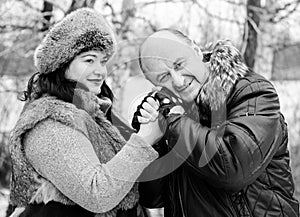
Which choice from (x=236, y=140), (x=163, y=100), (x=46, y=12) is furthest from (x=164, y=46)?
(x=46, y=12)

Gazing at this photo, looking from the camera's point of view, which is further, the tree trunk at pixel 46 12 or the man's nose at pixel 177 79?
the tree trunk at pixel 46 12

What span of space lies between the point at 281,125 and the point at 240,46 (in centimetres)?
369

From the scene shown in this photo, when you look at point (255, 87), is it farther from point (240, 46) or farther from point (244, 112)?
point (240, 46)

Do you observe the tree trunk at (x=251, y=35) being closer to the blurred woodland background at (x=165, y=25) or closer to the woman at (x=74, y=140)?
the blurred woodland background at (x=165, y=25)

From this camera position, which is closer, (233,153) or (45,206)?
(233,153)

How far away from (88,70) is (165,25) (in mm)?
3283

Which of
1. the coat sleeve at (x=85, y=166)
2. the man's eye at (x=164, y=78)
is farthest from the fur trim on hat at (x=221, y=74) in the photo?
the coat sleeve at (x=85, y=166)

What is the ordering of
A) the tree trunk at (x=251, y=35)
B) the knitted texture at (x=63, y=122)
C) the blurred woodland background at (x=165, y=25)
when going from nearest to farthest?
the knitted texture at (x=63, y=122) → the blurred woodland background at (x=165, y=25) → the tree trunk at (x=251, y=35)

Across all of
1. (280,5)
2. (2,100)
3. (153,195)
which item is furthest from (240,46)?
(153,195)

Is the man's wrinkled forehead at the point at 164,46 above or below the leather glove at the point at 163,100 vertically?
above

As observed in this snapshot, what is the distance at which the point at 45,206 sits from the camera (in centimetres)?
191

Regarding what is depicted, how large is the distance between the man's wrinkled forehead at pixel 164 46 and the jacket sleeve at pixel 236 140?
0.76 ft

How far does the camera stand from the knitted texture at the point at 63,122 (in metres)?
1.91

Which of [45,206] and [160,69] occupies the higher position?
[160,69]
